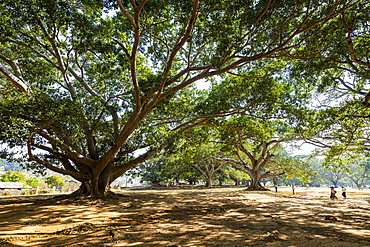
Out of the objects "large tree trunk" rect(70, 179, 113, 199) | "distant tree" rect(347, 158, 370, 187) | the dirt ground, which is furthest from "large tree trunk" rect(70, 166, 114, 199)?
"distant tree" rect(347, 158, 370, 187)

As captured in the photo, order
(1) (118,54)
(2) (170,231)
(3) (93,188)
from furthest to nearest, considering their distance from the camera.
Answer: (3) (93,188) → (1) (118,54) → (2) (170,231)

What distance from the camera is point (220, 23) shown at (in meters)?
7.05

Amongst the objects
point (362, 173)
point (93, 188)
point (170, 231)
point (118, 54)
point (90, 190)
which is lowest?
point (362, 173)

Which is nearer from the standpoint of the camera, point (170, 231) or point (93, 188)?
point (170, 231)

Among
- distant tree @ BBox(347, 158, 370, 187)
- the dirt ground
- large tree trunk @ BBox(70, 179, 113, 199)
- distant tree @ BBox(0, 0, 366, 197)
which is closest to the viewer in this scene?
the dirt ground

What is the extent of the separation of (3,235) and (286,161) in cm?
2259

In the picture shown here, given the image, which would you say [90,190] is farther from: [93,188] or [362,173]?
[362,173]

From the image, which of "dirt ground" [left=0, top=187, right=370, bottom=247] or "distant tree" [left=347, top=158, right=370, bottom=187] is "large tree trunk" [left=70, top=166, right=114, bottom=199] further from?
"distant tree" [left=347, top=158, right=370, bottom=187]

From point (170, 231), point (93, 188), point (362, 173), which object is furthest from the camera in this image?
point (362, 173)

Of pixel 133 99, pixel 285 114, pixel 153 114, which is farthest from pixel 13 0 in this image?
pixel 285 114

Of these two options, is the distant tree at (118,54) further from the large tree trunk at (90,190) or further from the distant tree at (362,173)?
the distant tree at (362,173)

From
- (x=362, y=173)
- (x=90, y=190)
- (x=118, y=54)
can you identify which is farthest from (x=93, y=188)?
(x=362, y=173)

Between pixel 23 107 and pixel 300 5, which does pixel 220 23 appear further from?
pixel 23 107

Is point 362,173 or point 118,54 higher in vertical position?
point 118,54
